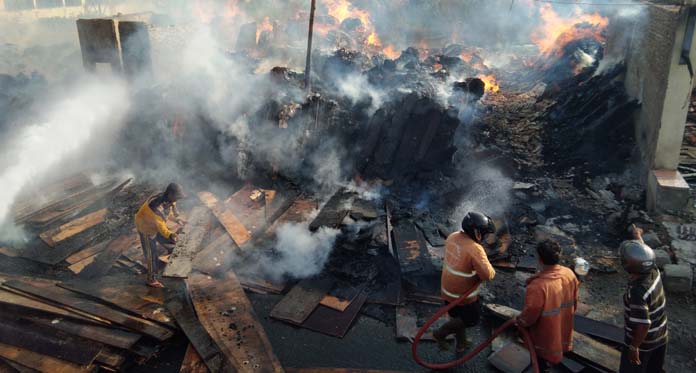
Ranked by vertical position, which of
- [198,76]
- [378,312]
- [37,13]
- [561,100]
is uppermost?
[37,13]

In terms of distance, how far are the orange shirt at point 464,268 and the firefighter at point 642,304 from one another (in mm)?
1281

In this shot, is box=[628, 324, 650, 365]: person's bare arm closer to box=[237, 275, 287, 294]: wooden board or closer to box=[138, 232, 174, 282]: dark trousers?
box=[237, 275, 287, 294]: wooden board

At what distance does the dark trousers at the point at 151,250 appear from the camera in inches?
277

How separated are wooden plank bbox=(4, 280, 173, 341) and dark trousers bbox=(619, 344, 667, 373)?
17.4 ft

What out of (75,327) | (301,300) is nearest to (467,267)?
(301,300)

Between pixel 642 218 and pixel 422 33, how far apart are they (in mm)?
23167

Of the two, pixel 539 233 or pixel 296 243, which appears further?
pixel 539 233

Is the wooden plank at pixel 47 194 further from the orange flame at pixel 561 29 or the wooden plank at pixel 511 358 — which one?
the orange flame at pixel 561 29

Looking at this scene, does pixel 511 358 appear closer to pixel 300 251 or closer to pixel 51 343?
pixel 300 251

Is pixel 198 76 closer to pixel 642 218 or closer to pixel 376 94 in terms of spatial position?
pixel 376 94

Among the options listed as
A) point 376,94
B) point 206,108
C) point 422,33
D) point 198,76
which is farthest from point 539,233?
point 422,33

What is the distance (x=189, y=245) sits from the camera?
817 cm

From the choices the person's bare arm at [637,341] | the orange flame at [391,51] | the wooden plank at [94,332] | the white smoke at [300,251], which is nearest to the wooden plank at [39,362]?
the wooden plank at [94,332]

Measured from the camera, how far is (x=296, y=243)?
322 inches
